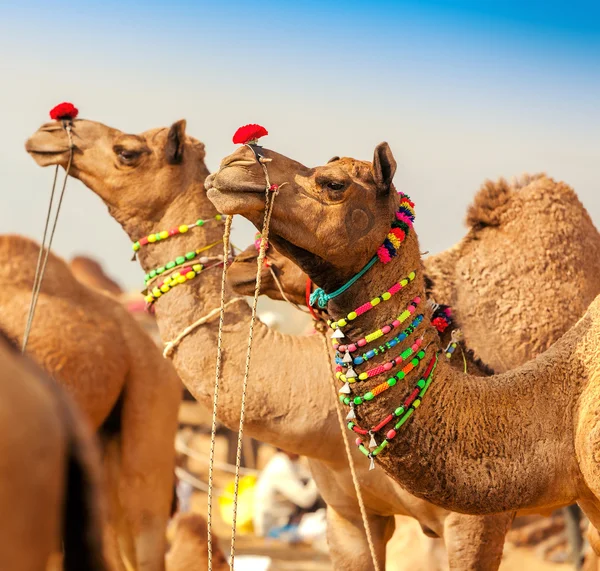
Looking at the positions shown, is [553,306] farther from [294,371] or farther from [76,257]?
[76,257]

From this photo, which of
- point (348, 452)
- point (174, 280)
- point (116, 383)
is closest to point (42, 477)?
point (348, 452)

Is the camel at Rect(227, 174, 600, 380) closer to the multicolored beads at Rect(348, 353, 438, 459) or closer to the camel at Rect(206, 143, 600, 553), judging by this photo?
the camel at Rect(206, 143, 600, 553)

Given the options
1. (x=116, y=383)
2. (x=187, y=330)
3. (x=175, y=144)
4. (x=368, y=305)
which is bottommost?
(x=116, y=383)

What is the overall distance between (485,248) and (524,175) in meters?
0.42

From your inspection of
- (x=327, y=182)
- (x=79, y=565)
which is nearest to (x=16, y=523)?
(x=79, y=565)

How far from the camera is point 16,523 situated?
133cm

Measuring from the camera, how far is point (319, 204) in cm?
320

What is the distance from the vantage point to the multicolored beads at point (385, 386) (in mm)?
3219

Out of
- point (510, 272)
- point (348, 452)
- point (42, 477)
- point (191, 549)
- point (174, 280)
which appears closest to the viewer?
point (42, 477)

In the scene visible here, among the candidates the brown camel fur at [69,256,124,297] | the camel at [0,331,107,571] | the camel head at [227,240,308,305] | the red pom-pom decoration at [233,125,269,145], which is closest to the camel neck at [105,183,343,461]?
the camel head at [227,240,308,305]

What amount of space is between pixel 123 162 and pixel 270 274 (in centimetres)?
86

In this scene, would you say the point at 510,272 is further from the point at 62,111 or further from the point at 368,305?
the point at 62,111

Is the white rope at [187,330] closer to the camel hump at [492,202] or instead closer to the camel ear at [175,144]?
the camel ear at [175,144]

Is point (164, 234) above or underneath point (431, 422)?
above
